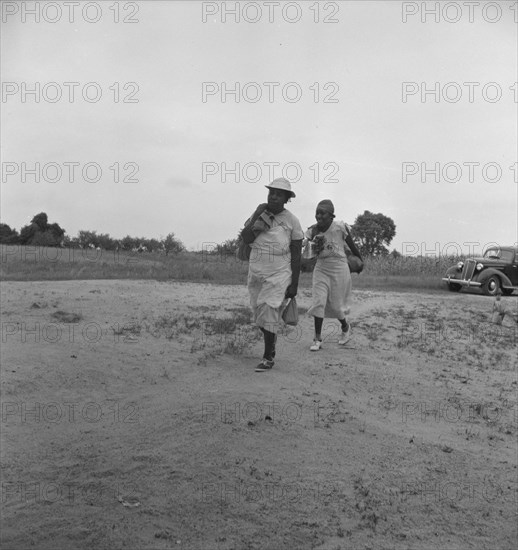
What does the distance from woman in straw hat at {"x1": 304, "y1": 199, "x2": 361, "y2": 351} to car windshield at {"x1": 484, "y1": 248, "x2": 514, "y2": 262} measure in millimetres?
13755

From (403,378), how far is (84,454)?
3.70 m

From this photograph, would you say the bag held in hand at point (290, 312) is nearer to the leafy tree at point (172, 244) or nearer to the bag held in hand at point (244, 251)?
the bag held in hand at point (244, 251)

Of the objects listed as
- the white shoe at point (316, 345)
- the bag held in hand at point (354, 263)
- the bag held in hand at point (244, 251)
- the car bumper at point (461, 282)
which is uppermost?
the bag held in hand at point (244, 251)

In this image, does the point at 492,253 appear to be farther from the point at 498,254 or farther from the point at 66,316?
the point at 66,316

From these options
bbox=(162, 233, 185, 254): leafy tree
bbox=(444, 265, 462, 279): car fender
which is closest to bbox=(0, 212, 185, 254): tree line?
bbox=(162, 233, 185, 254): leafy tree

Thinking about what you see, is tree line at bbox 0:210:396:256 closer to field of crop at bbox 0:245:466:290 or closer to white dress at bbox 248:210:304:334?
field of crop at bbox 0:245:466:290

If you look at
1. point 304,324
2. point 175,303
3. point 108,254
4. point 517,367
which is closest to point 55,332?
point 175,303

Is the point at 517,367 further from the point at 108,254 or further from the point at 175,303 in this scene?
the point at 108,254

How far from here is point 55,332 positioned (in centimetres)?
814

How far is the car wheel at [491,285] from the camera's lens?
18.9 m

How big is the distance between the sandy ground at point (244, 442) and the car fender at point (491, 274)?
35.4 ft

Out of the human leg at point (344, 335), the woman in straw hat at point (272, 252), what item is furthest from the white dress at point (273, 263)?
the human leg at point (344, 335)

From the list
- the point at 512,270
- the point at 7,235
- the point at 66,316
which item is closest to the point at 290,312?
the point at 66,316

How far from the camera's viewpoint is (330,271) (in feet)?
26.2
